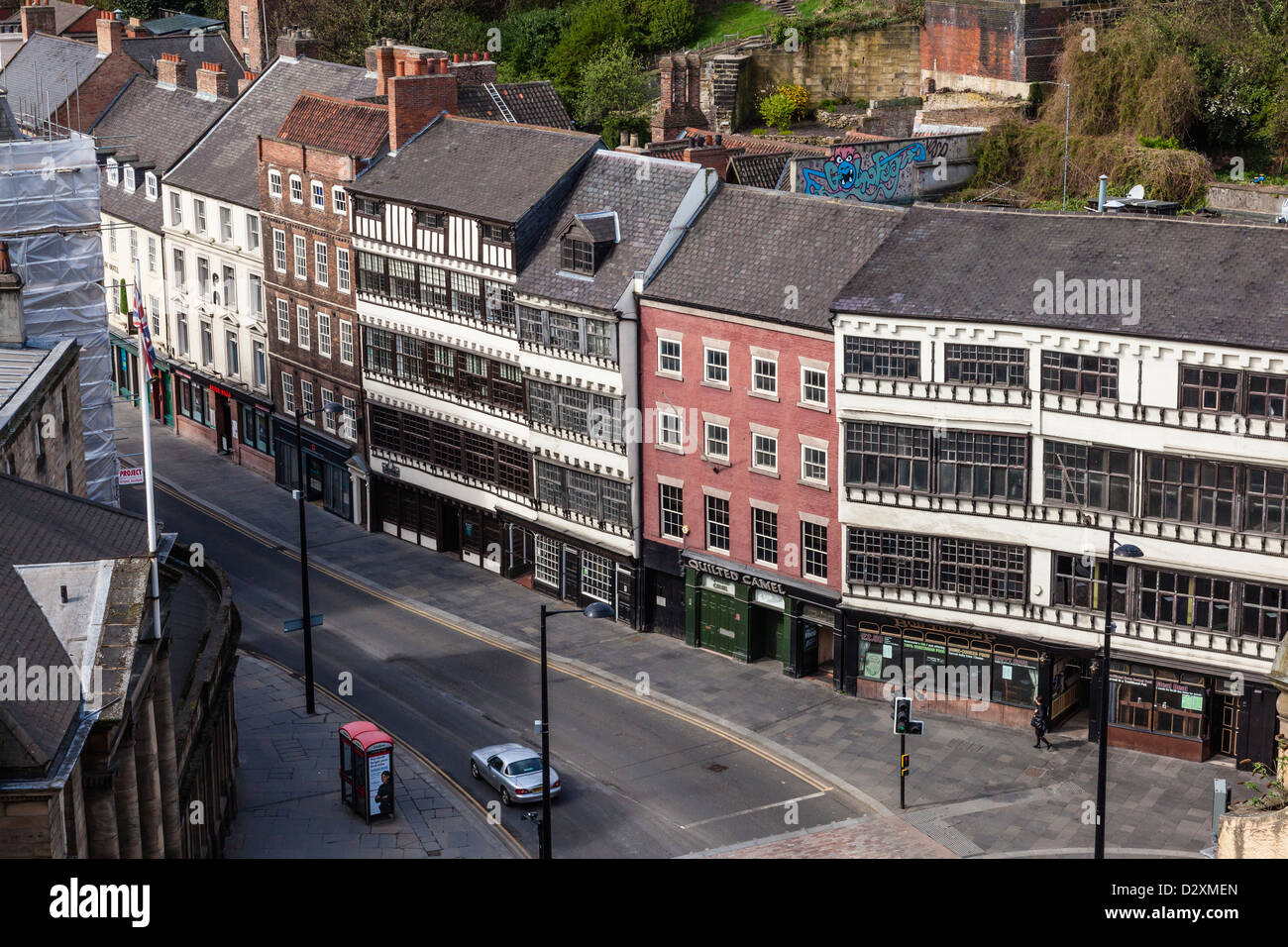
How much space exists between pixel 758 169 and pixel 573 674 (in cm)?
2235

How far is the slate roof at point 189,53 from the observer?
3472 inches

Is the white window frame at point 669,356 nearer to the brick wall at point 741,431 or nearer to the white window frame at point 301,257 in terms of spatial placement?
the brick wall at point 741,431

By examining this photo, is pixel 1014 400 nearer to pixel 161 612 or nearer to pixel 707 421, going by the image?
pixel 707 421

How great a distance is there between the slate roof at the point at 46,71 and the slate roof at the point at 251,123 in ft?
42.6

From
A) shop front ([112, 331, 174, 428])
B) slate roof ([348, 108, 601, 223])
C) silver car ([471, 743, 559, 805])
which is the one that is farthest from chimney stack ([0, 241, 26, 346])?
shop front ([112, 331, 174, 428])

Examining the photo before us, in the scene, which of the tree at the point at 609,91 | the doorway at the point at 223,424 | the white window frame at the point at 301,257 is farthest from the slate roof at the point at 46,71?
the tree at the point at 609,91

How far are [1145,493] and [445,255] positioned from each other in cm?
2565

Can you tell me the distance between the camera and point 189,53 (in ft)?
303

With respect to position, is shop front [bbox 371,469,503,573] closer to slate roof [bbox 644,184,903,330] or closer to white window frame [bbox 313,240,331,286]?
white window frame [bbox 313,240,331,286]

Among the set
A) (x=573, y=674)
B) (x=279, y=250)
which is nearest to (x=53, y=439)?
(x=573, y=674)

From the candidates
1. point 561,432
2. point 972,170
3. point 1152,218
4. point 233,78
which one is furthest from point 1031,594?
point 233,78

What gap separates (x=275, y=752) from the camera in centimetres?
4378

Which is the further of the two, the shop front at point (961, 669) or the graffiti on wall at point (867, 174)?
the graffiti on wall at point (867, 174)

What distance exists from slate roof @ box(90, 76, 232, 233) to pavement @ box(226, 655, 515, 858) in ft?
123
